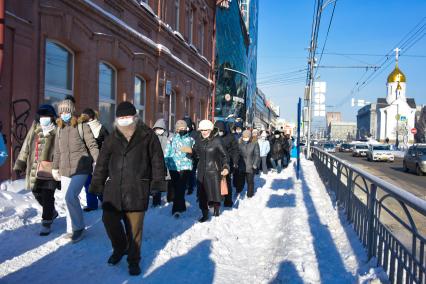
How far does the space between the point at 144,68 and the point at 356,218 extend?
9214 millimetres

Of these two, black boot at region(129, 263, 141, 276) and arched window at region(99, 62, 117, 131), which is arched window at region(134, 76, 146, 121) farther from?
black boot at region(129, 263, 141, 276)

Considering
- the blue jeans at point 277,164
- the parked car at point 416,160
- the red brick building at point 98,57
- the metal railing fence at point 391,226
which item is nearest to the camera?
the metal railing fence at point 391,226

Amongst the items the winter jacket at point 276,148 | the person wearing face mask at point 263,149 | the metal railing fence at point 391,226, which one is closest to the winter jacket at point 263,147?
the person wearing face mask at point 263,149

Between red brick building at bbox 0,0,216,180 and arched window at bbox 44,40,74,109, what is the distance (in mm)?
22

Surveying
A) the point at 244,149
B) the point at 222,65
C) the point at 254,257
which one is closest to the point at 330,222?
the point at 254,257

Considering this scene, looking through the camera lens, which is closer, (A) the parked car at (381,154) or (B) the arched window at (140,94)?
(B) the arched window at (140,94)

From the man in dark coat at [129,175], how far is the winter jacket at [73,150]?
91cm

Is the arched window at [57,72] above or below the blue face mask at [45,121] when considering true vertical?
above

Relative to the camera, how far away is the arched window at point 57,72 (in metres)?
8.95

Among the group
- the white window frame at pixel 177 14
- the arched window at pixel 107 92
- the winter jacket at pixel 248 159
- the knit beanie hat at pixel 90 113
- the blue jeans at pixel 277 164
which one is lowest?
the blue jeans at pixel 277 164

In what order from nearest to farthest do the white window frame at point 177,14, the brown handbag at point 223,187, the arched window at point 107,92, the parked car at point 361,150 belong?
the brown handbag at point 223,187, the arched window at point 107,92, the white window frame at point 177,14, the parked car at point 361,150

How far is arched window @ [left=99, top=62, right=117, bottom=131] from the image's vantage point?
38.1 feet

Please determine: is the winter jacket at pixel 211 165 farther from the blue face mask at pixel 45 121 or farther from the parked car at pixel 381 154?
the parked car at pixel 381 154

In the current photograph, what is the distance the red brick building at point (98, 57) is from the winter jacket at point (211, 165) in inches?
135
